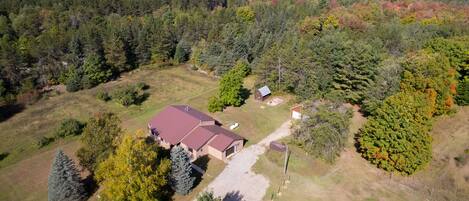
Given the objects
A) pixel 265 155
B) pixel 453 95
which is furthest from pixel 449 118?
pixel 265 155

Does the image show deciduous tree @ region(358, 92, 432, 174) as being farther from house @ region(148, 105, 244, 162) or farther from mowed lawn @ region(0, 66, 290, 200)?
house @ region(148, 105, 244, 162)

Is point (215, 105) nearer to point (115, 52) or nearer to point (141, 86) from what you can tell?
point (141, 86)

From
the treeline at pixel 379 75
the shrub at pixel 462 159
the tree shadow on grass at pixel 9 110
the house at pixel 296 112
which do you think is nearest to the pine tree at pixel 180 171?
the treeline at pixel 379 75

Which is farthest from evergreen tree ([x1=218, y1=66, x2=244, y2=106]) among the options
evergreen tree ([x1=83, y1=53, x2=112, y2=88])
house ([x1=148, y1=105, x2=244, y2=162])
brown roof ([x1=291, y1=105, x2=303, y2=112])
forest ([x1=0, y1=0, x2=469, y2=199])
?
evergreen tree ([x1=83, y1=53, x2=112, y2=88])

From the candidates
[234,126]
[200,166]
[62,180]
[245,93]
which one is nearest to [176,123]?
[200,166]

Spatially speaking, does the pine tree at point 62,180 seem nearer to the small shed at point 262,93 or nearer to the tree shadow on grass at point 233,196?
the tree shadow on grass at point 233,196

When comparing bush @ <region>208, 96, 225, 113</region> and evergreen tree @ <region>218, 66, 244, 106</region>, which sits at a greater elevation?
evergreen tree @ <region>218, 66, 244, 106</region>
